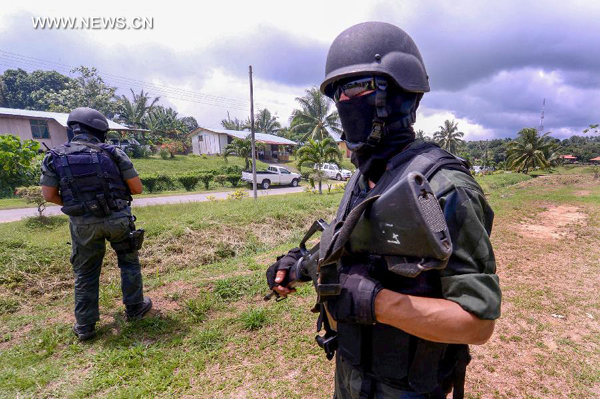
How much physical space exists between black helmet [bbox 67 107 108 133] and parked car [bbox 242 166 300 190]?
17.4 meters

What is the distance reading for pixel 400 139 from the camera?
1.29 m

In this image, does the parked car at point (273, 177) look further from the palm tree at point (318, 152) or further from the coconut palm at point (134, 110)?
the coconut palm at point (134, 110)

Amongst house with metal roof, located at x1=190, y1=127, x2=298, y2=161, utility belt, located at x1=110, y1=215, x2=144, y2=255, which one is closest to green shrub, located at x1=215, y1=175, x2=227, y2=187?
house with metal roof, located at x1=190, y1=127, x2=298, y2=161

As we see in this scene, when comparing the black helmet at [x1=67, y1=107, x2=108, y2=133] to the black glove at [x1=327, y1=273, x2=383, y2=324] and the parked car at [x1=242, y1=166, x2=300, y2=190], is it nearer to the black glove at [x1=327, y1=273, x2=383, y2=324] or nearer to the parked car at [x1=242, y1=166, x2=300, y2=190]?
the black glove at [x1=327, y1=273, x2=383, y2=324]

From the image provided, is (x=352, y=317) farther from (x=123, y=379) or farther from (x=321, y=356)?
(x=123, y=379)

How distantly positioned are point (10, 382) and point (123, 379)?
882mm

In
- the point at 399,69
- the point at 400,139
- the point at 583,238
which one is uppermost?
the point at 399,69

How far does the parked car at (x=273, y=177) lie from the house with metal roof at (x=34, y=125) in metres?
8.84

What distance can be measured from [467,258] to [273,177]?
21143 mm

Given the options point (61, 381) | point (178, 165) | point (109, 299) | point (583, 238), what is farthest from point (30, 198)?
point (178, 165)

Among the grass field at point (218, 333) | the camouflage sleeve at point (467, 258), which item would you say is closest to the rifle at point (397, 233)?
the camouflage sleeve at point (467, 258)

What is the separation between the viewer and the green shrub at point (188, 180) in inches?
752

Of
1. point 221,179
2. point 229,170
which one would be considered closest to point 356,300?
point 221,179

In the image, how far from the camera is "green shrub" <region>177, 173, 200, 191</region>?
62.7 feet
